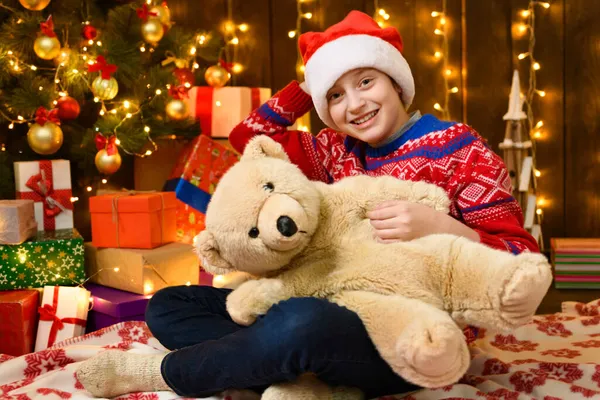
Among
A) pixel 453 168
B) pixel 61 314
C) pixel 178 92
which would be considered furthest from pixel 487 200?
pixel 178 92

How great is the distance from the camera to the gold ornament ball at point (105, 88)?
6.02 ft

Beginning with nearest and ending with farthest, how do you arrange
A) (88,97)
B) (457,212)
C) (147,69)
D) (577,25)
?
(457,212), (88,97), (147,69), (577,25)

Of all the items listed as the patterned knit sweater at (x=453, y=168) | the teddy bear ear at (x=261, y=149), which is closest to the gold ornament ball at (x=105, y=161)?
the patterned knit sweater at (x=453, y=168)

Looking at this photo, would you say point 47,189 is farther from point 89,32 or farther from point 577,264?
point 577,264

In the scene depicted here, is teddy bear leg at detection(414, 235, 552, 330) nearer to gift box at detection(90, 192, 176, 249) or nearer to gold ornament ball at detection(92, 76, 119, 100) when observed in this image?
gift box at detection(90, 192, 176, 249)

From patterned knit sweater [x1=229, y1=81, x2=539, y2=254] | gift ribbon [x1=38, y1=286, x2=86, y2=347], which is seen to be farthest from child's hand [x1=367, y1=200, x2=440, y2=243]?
gift ribbon [x1=38, y1=286, x2=86, y2=347]

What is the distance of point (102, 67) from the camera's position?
181 cm

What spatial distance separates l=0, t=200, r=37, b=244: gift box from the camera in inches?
63.0

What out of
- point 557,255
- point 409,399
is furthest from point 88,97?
point 557,255

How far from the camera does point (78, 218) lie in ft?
7.07

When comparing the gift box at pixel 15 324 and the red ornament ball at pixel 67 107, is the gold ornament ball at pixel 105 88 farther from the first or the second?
the gift box at pixel 15 324

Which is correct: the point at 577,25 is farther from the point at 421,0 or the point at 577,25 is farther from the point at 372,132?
the point at 372,132

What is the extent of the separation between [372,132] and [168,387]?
1.84 ft

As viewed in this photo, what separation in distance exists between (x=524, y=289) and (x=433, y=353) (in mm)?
140
